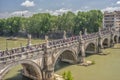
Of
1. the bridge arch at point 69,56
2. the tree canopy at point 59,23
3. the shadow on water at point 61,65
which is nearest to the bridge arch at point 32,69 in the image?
the shadow on water at point 61,65

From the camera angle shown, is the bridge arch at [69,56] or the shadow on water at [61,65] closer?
the shadow on water at [61,65]

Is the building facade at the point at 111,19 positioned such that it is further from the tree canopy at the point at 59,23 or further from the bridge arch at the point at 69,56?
the bridge arch at the point at 69,56

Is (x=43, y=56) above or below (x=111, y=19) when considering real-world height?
below

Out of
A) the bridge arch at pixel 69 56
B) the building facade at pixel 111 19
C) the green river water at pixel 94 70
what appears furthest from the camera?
the building facade at pixel 111 19

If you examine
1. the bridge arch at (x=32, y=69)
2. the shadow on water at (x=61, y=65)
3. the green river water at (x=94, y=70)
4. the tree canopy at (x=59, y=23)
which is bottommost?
the green river water at (x=94, y=70)

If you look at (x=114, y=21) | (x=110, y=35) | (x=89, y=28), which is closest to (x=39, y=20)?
(x=89, y=28)

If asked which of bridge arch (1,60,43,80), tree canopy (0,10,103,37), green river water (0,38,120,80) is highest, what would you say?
tree canopy (0,10,103,37)

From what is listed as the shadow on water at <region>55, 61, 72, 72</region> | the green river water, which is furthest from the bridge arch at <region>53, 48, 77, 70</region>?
the green river water

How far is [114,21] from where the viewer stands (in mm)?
88125

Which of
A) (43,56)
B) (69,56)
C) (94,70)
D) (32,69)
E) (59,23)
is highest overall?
(59,23)

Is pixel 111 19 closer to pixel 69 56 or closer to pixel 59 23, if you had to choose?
pixel 59 23

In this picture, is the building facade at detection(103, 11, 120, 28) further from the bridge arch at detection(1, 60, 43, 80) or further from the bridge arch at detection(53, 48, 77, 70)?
the bridge arch at detection(1, 60, 43, 80)

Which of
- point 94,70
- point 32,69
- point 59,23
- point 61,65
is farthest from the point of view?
point 59,23

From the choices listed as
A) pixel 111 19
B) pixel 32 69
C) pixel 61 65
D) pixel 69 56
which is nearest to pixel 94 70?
pixel 69 56
